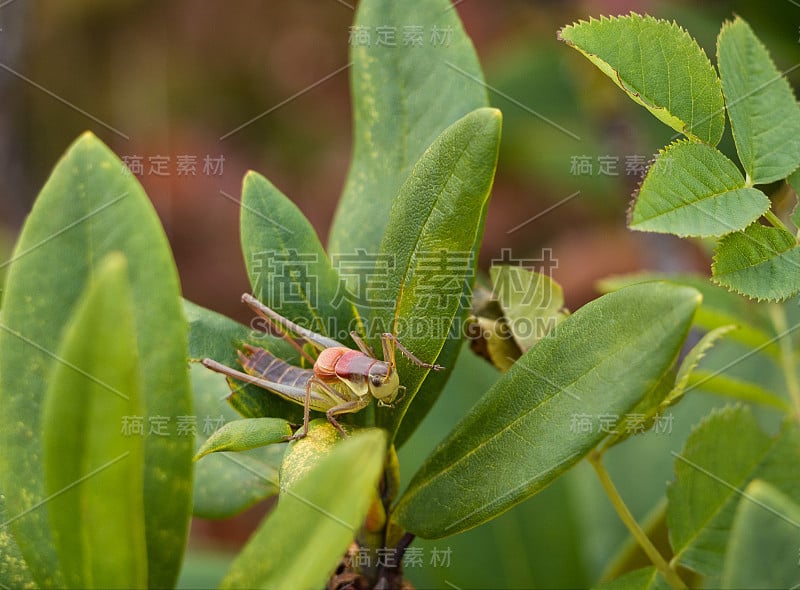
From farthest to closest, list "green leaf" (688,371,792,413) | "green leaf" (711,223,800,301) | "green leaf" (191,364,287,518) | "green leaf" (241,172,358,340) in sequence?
1. "green leaf" (688,371,792,413)
2. "green leaf" (191,364,287,518)
3. "green leaf" (241,172,358,340)
4. "green leaf" (711,223,800,301)

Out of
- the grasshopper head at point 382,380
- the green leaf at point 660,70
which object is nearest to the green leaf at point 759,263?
the green leaf at point 660,70

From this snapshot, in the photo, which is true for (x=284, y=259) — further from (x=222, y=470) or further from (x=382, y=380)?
(x=222, y=470)

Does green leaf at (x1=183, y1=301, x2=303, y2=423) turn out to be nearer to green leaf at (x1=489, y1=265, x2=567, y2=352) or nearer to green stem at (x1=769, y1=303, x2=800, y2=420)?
green leaf at (x1=489, y1=265, x2=567, y2=352)

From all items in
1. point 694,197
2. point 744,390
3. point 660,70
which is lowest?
point 744,390

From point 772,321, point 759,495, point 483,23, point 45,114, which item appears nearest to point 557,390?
point 759,495

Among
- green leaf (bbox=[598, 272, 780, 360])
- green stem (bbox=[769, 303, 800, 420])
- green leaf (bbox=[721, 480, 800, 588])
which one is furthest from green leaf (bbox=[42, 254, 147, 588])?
green stem (bbox=[769, 303, 800, 420])

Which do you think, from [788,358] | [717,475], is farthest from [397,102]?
[788,358]

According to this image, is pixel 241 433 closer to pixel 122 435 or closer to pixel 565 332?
pixel 122 435
